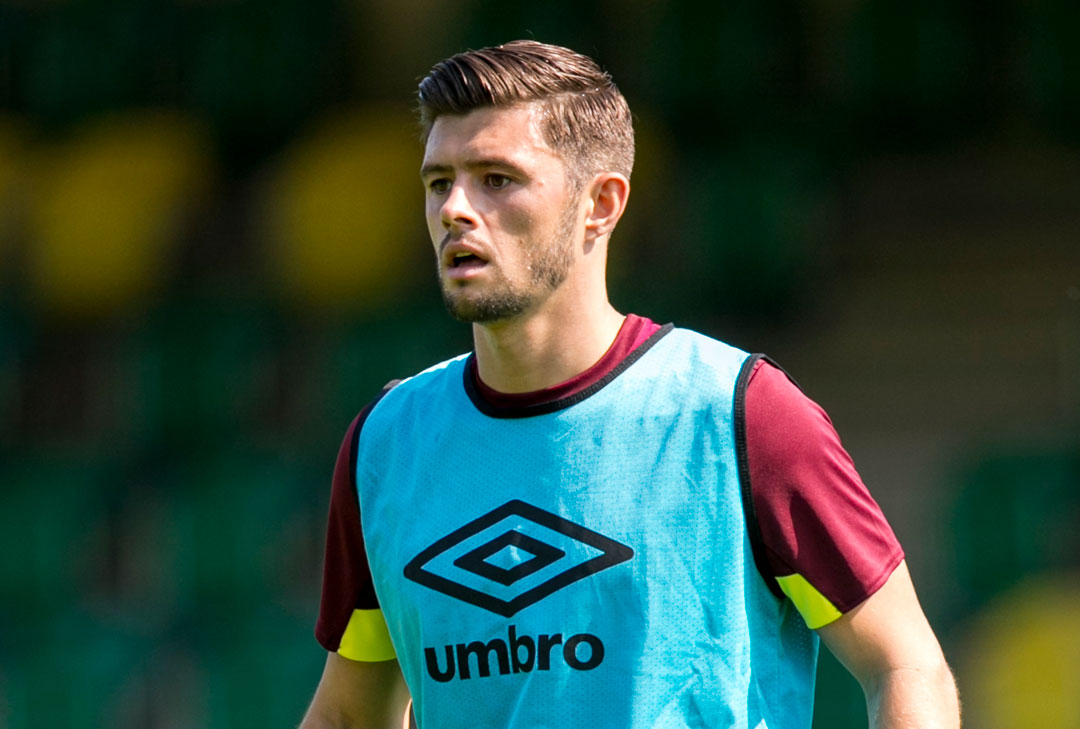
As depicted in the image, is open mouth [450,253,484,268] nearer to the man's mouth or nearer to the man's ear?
the man's mouth

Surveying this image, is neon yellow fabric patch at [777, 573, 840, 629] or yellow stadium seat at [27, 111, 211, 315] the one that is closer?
neon yellow fabric patch at [777, 573, 840, 629]

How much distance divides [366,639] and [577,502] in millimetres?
508

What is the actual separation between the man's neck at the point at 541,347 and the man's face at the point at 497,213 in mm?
42

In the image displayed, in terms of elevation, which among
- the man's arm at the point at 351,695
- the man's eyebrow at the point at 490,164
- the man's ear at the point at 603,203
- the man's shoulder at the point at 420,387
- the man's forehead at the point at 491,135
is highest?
the man's forehead at the point at 491,135

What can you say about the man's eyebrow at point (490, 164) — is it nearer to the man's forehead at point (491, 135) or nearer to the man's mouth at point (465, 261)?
the man's forehead at point (491, 135)

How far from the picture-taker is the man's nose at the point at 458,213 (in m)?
2.62

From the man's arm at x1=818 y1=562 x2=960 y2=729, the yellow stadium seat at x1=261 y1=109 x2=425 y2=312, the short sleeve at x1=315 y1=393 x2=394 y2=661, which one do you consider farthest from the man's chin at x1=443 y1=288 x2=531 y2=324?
the yellow stadium seat at x1=261 y1=109 x2=425 y2=312

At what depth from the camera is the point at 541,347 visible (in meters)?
2.71

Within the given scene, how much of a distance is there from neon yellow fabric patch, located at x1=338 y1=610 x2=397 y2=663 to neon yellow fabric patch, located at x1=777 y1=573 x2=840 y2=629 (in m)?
0.72

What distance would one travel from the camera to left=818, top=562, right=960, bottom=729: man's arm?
95.7 inches

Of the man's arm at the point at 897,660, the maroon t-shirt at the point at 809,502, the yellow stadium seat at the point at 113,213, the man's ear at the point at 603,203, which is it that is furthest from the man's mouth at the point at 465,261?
the yellow stadium seat at the point at 113,213

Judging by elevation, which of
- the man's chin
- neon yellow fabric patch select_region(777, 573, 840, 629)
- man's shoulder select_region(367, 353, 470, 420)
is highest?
the man's chin

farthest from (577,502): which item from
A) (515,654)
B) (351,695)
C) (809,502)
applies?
(351,695)

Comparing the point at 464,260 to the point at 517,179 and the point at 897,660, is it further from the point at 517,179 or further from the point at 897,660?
the point at 897,660
